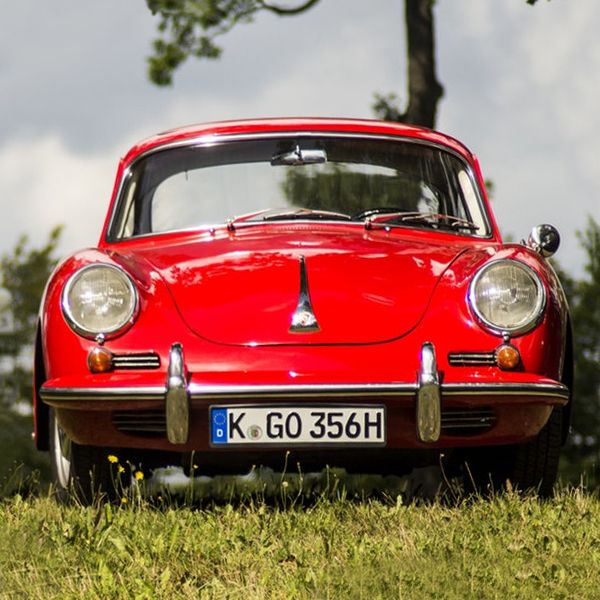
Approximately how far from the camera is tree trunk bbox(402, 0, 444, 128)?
15727 mm

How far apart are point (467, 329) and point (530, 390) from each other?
0.33m

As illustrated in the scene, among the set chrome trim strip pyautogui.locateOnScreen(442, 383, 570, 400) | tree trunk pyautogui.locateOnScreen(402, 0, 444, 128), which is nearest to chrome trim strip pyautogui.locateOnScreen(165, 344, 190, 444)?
chrome trim strip pyautogui.locateOnScreen(442, 383, 570, 400)

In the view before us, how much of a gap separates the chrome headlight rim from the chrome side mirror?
196 centimetres

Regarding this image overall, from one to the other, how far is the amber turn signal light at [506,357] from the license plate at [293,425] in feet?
1.84

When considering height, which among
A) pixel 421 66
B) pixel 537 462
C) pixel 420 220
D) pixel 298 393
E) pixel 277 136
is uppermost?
pixel 421 66

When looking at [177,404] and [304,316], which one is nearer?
[177,404]

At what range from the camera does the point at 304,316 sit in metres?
5.04

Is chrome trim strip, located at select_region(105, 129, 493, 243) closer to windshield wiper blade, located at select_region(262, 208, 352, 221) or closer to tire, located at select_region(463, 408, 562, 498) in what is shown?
windshield wiper blade, located at select_region(262, 208, 352, 221)

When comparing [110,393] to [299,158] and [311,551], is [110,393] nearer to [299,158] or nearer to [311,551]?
[311,551]

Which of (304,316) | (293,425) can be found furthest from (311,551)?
(304,316)

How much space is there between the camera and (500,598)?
3752mm

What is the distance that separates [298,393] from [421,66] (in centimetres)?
1177

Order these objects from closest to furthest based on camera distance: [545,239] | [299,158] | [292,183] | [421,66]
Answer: [545,239] → [299,158] → [292,183] → [421,66]

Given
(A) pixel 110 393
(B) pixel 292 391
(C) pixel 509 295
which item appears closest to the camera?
(B) pixel 292 391
